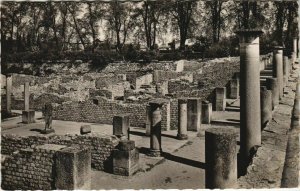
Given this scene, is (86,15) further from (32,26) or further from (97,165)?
(97,165)

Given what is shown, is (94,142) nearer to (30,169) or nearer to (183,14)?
(30,169)

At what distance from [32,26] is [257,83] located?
48.0 m

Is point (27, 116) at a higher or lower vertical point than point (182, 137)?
higher

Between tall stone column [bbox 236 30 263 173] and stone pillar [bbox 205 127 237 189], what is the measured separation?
6.45 feet

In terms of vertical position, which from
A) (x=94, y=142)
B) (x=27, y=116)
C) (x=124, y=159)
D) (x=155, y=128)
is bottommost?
(x=124, y=159)

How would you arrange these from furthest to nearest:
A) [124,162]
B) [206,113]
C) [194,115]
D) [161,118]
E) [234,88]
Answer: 1. [234,88]
2. [206,113]
3. [161,118]
4. [194,115]
5. [124,162]

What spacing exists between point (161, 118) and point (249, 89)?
8409 mm

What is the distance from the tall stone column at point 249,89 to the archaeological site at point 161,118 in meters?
0.02

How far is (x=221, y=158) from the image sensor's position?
20.9ft

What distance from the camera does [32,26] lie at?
51.6 metres

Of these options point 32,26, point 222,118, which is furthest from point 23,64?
point 222,118

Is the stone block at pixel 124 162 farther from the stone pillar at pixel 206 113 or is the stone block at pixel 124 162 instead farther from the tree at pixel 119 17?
the tree at pixel 119 17

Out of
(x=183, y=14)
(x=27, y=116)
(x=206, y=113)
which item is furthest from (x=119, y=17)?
(x=206, y=113)

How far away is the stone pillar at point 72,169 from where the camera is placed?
8.05 metres
